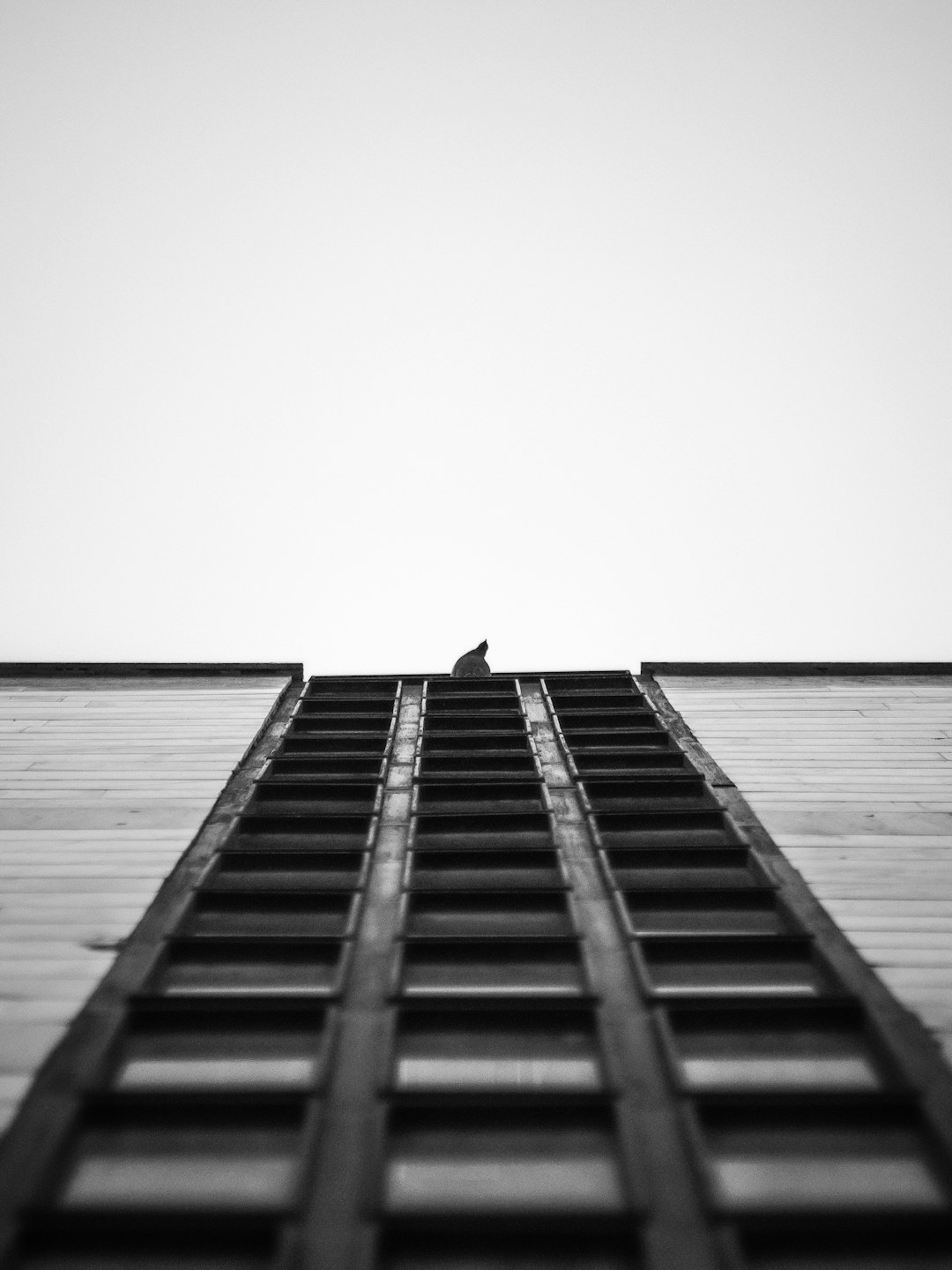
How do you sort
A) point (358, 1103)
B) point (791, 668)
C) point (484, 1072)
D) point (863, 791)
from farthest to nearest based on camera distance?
point (791, 668) → point (863, 791) → point (484, 1072) → point (358, 1103)

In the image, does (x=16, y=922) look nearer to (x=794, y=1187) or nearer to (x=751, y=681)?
(x=794, y=1187)

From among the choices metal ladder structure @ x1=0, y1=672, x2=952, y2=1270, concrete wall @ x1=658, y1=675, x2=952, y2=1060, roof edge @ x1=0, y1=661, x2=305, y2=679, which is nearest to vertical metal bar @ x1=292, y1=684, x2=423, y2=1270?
metal ladder structure @ x1=0, y1=672, x2=952, y2=1270

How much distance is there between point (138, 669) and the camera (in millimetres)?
9359

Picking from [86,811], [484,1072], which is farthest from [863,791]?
[86,811]

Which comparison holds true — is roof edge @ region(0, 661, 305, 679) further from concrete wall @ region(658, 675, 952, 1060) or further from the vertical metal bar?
concrete wall @ region(658, 675, 952, 1060)

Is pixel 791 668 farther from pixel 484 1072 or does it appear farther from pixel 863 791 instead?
pixel 484 1072

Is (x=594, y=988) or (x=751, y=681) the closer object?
(x=594, y=988)

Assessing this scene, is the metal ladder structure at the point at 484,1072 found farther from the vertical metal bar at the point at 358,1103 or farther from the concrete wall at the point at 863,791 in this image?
the concrete wall at the point at 863,791

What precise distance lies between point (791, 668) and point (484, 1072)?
727 cm

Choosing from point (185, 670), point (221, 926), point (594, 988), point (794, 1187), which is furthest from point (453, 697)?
point (794, 1187)

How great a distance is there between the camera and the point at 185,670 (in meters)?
9.38

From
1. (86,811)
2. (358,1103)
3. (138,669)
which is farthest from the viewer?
(138,669)

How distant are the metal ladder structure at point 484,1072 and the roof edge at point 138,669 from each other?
12.8ft

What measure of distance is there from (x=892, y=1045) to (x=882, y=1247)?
3.27ft
